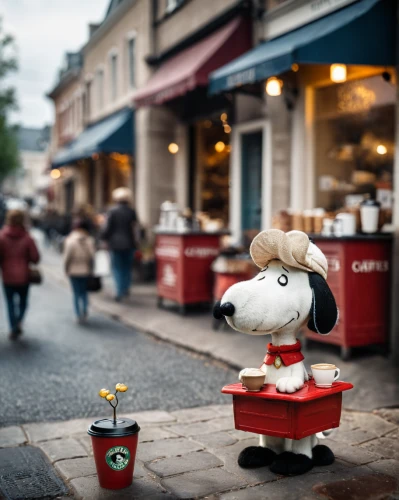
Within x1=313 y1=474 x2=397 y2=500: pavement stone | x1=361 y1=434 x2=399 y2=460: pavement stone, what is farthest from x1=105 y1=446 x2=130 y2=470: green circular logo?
x1=361 y1=434 x2=399 y2=460: pavement stone

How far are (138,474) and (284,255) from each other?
Answer: 5.47ft

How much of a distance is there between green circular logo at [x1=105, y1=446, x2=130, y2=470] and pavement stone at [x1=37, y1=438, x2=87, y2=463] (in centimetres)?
75

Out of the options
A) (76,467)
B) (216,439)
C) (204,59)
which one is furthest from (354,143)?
(76,467)

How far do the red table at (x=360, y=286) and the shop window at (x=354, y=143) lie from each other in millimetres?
817

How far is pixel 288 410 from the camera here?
4074mm

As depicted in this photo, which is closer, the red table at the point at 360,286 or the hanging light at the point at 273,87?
the red table at the point at 360,286

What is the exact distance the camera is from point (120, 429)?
3.89 metres

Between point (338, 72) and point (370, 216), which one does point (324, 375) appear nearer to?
point (370, 216)

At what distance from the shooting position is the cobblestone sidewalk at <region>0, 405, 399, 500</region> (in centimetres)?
396

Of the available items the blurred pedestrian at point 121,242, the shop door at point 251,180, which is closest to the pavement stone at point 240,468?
the shop door at point 251,180

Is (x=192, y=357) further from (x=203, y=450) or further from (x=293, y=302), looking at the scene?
(x=293, y=302)

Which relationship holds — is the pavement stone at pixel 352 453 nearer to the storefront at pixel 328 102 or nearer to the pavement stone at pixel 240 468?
the pavement stone at pixel 240 468

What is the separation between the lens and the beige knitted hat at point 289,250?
4129 millimetres

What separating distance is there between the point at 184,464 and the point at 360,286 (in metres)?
3.30
